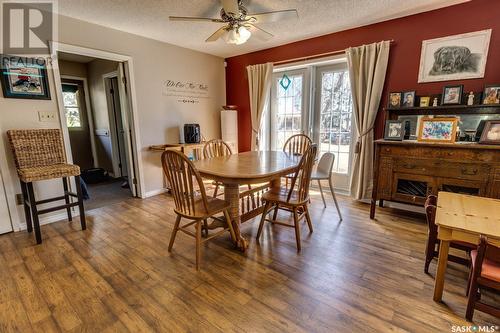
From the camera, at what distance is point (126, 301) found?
154 cm

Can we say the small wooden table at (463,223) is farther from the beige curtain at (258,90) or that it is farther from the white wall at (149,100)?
the white wall at (149,100)

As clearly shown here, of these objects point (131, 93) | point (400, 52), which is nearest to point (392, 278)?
point (400, 52)

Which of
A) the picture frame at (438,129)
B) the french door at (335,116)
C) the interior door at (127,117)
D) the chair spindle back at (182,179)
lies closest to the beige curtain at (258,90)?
the french door at (335,116)

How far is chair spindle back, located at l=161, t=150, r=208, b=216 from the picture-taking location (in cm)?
167

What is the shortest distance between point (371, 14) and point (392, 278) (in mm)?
2783

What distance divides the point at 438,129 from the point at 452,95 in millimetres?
471

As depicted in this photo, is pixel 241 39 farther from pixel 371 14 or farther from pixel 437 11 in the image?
pixel 437 11

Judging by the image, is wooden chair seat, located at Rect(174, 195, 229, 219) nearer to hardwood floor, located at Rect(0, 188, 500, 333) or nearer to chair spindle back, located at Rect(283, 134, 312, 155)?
hardwood floor, located at Rect(0, 188, 500, 333)

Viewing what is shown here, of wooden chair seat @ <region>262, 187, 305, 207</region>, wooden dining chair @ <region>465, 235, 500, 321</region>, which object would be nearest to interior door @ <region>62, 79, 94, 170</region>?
wooden chair seat @ <region>262, 187, 305, 207</region>

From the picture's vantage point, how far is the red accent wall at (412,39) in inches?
93.5

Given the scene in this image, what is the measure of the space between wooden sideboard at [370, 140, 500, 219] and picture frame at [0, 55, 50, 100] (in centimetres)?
373

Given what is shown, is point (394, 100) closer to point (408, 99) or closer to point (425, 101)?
point (408, 99)

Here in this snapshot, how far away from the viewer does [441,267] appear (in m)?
1.45

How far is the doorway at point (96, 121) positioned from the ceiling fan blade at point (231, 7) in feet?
9.30
